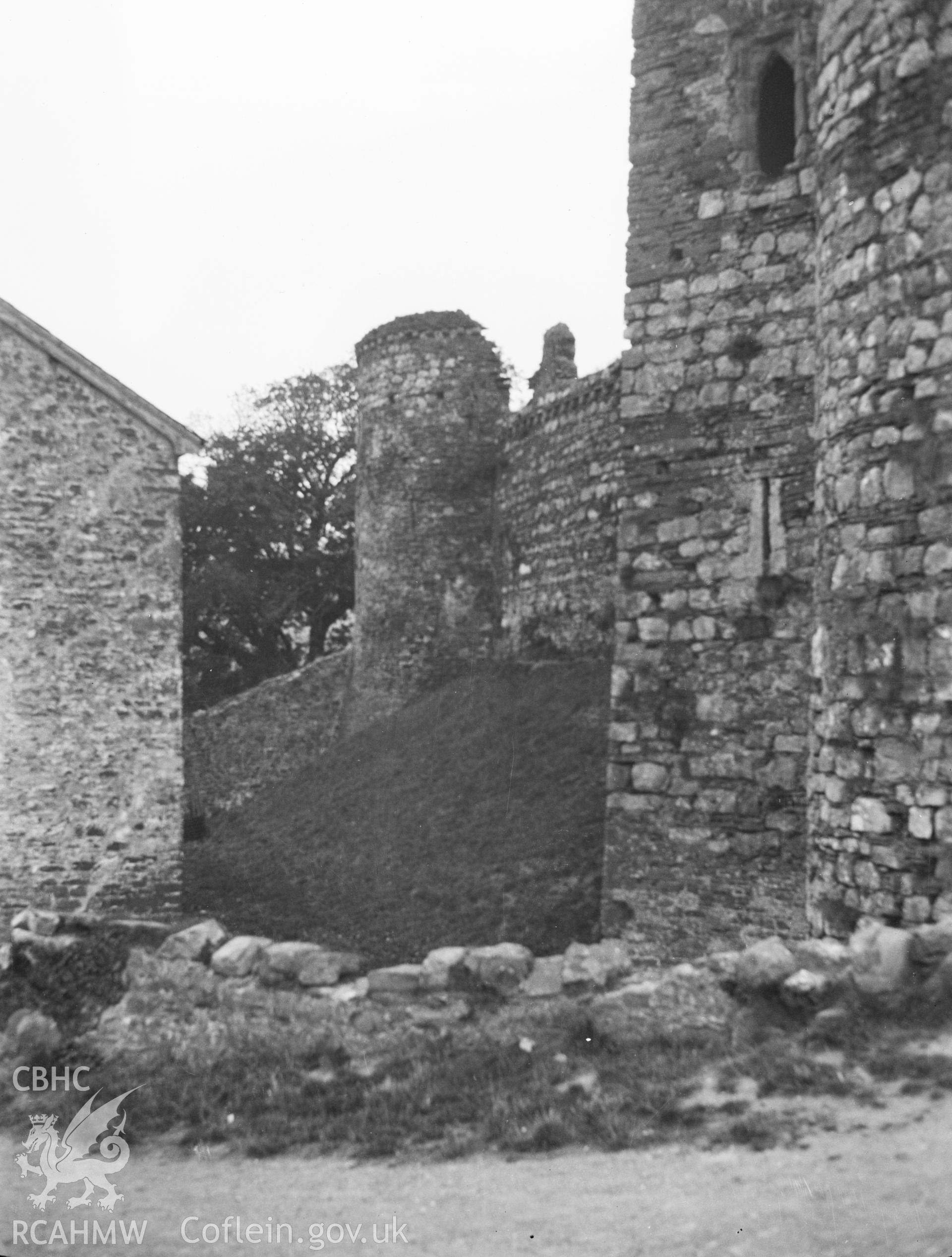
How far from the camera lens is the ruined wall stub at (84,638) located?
13.1 meters

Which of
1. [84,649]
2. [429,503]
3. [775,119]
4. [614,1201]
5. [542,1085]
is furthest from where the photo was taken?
[429,503]

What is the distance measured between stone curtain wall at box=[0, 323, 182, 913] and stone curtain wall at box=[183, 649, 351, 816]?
29.0 ft

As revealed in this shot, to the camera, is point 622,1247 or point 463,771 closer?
point 622,1247

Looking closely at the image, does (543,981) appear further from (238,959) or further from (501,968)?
(238,959)

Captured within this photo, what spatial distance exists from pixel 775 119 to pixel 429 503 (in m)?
13.6

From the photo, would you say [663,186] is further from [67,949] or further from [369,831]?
[369,831]

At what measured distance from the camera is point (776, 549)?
28.8 feet

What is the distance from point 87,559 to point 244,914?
4.19m

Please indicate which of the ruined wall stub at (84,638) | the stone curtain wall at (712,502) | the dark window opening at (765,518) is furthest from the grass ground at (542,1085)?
the ruined wall stub at (84,638)

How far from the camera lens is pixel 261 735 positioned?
23344mm

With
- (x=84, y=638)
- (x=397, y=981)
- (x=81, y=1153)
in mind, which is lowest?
(x=81, y=1153)

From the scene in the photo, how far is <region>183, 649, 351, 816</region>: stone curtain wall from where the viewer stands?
75.1ft

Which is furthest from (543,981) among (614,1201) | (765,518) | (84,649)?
(84,649)

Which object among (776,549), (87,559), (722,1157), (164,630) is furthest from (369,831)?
(722,1157)
